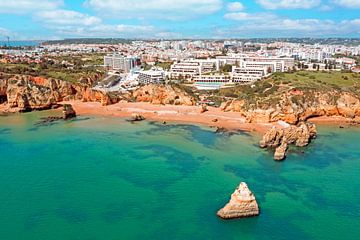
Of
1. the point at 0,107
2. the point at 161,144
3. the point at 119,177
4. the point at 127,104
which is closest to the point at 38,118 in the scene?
the point at 0,107

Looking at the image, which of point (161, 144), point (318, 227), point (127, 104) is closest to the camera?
point (318, 227)

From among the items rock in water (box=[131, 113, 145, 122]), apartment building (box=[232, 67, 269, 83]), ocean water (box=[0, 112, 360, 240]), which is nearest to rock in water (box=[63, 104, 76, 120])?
ocean water (box=[0, 112, 360, 240])

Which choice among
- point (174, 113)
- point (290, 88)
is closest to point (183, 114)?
point (174, 113)

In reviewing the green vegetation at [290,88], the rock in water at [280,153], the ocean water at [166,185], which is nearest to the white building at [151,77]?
the green vegetation at [290,88]

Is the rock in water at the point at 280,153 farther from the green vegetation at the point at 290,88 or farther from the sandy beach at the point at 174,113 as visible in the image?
the green vegetation at the point at 290,88

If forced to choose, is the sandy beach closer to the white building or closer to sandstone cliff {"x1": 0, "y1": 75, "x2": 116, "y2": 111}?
sandstone cliff {"x1": 0, "y1": 75, "x2": 116, "y2": 111}

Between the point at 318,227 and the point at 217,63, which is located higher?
the point at 217,63

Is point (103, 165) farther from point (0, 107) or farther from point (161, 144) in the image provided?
point (0, 107)
